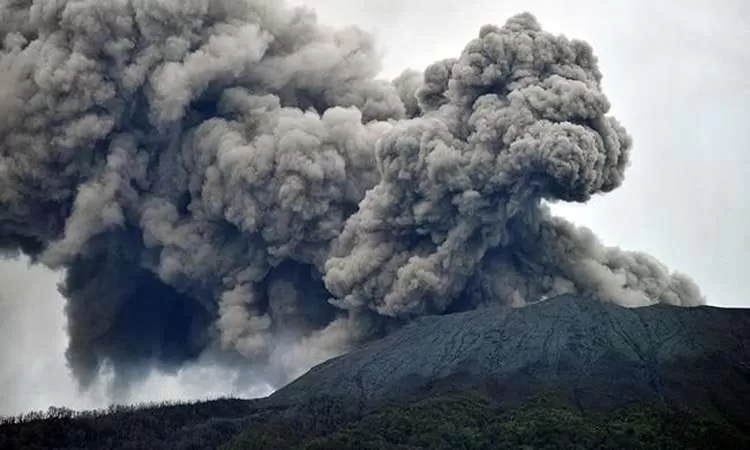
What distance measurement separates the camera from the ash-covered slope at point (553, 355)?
62781mm

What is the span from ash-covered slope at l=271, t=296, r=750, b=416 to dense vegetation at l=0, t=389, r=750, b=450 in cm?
187

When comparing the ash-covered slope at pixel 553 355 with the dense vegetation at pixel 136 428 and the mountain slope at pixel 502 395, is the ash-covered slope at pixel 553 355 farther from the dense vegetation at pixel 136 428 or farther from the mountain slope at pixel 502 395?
the dense vegetation at pixel 136 428

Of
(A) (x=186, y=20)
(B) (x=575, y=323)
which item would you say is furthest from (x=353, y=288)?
(A) (x=186, y=20)

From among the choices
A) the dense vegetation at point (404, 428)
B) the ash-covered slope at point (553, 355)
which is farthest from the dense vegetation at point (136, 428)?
the ash-covered slope at point (553, 355)

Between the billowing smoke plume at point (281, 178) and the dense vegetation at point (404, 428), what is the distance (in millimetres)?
4793

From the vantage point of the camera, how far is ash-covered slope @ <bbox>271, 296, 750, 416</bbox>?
62781 millimetres

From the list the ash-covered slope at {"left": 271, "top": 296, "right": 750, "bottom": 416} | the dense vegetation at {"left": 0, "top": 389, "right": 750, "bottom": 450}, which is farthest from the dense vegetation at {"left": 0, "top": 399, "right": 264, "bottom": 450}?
the ash-covered slope at {"left": 271, "top": 296, "right": 750, "bottom": 416}

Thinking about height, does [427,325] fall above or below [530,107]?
below

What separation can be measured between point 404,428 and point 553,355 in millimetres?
9140

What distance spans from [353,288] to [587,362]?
31.7ft

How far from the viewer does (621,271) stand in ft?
225

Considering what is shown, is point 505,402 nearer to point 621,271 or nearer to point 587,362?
point 587,362

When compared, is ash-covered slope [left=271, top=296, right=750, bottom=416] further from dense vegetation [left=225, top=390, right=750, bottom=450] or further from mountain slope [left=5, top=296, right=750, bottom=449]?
dense vegetation [left=225, top=390, right=750, bottom=450]

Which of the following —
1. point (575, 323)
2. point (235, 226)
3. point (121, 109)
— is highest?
point (121, 109)
